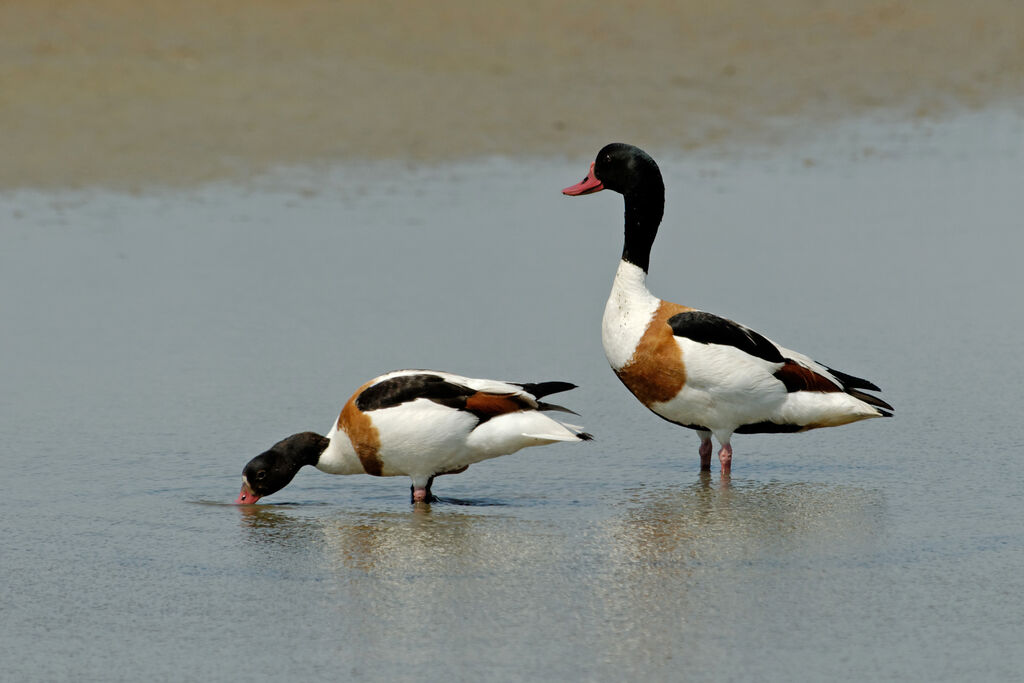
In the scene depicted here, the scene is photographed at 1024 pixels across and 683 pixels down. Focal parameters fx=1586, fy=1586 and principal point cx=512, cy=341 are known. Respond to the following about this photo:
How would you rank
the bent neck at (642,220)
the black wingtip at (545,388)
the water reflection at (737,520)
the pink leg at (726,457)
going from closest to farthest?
the water reflection at (737,520) → the black wingtip at (545,388) → the pink leg at (726,457) → the bent neck at (642,220)

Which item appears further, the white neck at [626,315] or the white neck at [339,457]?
the white neck at [626,315]

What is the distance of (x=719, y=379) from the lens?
6.69m

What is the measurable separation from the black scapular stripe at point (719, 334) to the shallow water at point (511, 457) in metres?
0.51

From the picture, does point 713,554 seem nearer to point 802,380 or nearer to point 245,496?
point 802,380

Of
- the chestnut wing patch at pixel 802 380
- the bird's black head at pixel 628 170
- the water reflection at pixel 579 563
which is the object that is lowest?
the water reflection at pixel 579 563

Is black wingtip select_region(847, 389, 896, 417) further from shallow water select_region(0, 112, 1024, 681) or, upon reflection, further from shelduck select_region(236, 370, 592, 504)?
shelduck select_region(236, 370, 592, 504)

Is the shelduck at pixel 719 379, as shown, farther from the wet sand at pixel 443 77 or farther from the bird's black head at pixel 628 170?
the wet sand at pixel 443 77

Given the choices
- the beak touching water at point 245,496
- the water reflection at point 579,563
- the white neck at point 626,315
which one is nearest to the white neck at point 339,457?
the water reflection at point 579,563

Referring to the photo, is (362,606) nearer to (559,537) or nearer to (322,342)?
(559,537)

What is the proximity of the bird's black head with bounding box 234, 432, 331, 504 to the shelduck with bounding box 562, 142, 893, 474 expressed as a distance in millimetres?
1407

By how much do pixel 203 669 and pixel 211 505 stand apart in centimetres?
186

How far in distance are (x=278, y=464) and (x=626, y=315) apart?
1.70 m

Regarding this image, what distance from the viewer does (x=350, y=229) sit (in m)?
10.7

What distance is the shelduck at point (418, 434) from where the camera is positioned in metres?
6.28
